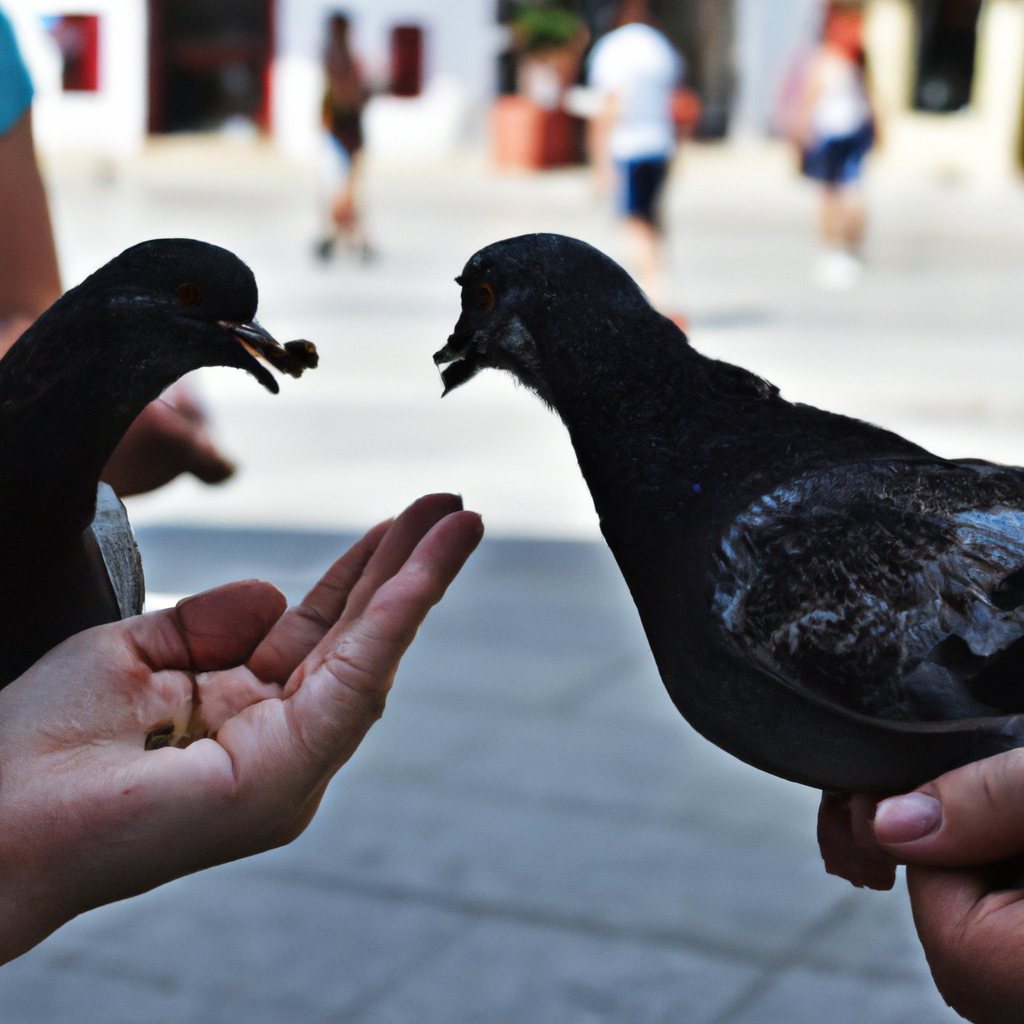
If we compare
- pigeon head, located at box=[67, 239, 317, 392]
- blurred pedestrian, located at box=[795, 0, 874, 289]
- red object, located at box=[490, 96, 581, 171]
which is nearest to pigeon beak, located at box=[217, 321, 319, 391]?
pigeon head, located at box=[67, 239, 317, 392]

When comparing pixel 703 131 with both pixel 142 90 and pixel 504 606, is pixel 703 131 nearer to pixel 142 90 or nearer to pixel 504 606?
pixel 142 90

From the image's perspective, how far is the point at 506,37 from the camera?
97.1 ft

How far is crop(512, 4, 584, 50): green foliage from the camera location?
25703 mm

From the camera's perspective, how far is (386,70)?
3052 cm

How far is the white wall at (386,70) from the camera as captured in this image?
29891mm

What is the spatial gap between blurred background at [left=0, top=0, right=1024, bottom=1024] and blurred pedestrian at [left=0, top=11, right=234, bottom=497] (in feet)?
0.45

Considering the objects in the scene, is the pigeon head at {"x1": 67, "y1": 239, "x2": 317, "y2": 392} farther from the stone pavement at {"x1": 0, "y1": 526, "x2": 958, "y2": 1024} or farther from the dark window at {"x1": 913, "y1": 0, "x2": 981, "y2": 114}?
the dark window at {"x1": 913, "y1": 0, "x2": 981, "y2": 114}

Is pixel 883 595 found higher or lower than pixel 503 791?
higher

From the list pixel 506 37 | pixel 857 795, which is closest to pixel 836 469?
pixel 857 795

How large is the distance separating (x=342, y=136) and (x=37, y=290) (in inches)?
538

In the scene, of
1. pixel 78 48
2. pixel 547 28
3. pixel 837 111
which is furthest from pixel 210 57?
pixel 837 111

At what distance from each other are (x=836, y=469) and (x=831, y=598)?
20 centimetres

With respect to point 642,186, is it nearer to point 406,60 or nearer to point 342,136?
point 342,136

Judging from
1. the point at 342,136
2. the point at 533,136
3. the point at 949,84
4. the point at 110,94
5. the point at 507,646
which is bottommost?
the point at 507,646
